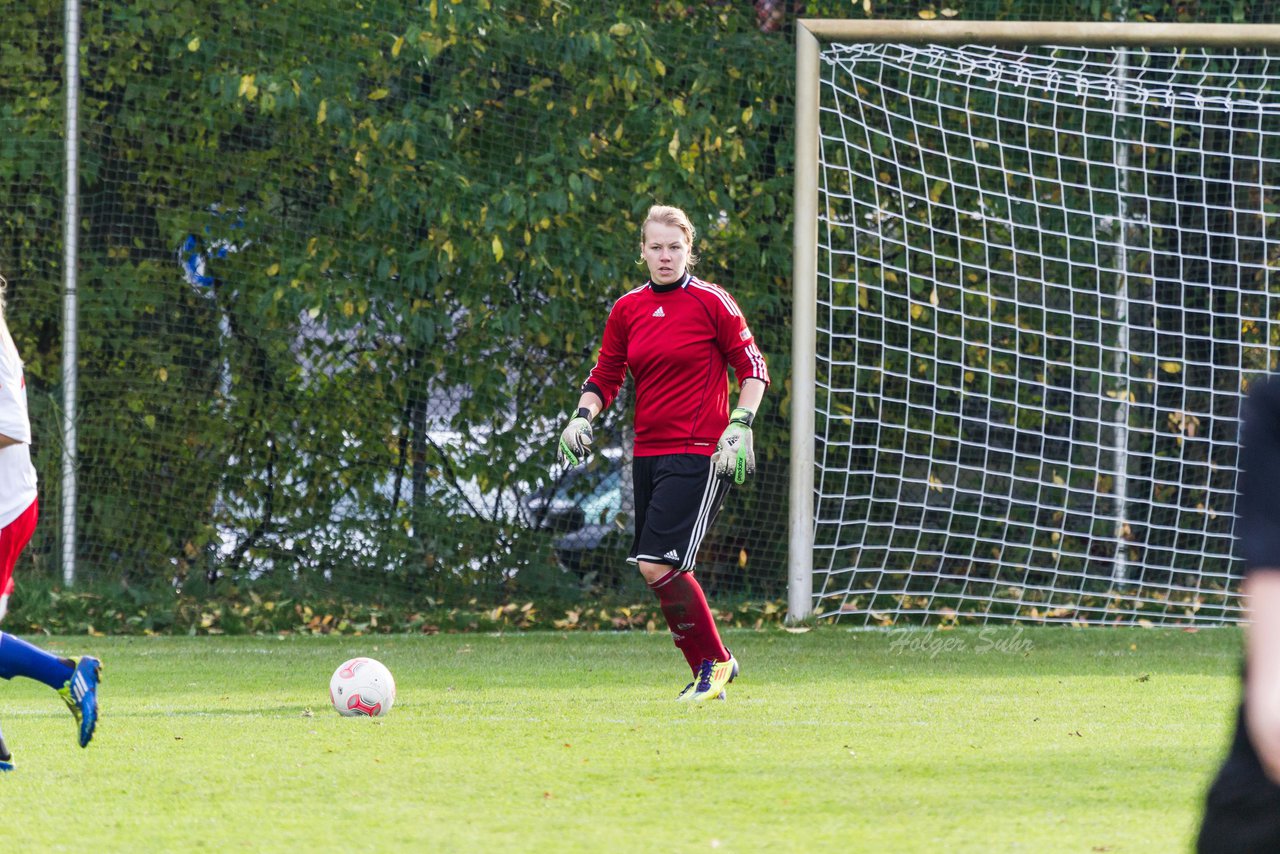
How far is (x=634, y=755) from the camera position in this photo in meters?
4.88

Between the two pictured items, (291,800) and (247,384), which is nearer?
(291,800)

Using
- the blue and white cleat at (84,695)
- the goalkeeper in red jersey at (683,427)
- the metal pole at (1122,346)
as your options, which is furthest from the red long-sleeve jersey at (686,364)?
the metal pole at (1122,346)

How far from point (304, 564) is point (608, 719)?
4.81m

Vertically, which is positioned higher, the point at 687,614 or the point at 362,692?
the point at 687,614

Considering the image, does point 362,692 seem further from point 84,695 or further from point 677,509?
point 677,509

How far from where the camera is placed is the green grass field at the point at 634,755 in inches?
149

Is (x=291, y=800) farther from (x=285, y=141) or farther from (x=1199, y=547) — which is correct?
(x=1199, y=547)

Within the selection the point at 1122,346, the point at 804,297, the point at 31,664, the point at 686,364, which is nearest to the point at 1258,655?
the point at 31,664

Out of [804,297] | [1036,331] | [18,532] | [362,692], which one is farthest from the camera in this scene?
[1036,331]

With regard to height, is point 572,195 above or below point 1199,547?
above

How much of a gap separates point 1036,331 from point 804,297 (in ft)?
6.25

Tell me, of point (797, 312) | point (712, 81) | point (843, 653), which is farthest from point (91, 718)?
point (712, 81)

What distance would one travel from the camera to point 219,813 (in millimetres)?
4027

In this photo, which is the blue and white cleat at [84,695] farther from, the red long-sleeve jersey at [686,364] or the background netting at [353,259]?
the background netting at [353,259]
